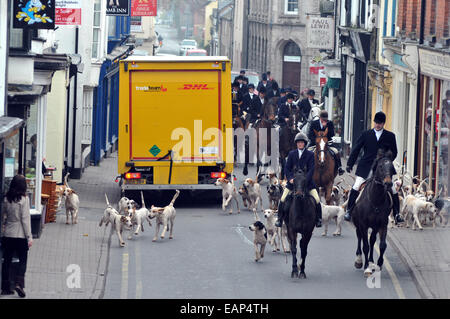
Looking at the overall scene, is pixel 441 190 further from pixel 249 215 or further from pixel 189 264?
pixel 189 264

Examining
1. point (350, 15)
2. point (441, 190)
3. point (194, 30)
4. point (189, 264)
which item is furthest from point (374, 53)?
point (194, 30)

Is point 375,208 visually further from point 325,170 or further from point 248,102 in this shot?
point 248,102

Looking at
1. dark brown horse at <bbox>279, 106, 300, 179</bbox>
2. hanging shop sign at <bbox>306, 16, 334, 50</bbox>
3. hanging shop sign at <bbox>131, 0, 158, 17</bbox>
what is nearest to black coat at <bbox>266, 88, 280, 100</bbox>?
hanging shop sign at <bbox>306, 16, 334, 50</bbox>

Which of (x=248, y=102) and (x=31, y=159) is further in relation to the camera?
(x=248, y=102)

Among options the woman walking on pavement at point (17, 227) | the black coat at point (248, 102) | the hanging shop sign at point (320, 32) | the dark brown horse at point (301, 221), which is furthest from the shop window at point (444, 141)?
the hanging shop sign at point (320, 32)

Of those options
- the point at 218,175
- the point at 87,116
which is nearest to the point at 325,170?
the point at 218,175

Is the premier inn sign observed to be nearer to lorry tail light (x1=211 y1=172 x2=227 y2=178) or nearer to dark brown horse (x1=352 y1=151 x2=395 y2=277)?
lorry tail light (x1=211 y1=172 x2=227 y2=178)

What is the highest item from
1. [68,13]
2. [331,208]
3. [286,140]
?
[68,13]

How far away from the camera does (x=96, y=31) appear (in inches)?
1348

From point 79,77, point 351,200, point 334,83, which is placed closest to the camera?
point 351,200

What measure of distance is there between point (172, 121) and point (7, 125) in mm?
9974

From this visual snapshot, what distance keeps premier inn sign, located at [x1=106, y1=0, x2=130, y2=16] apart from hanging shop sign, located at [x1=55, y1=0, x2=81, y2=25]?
9570 millimetres

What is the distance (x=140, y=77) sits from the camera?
81.7 ft

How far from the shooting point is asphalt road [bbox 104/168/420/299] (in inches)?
640
